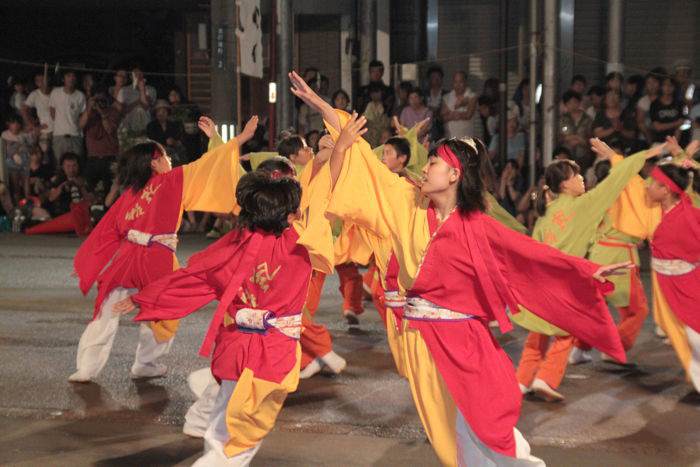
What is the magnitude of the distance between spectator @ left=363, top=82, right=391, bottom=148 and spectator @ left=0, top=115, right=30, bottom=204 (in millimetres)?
5911

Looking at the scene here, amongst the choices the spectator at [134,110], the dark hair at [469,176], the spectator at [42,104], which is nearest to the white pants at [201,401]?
the dark hair at [469,176]

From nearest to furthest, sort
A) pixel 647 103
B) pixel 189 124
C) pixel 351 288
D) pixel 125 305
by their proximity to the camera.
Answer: pixel 125 305, pixel 351 288, pixel 647 103, pixel 189 124

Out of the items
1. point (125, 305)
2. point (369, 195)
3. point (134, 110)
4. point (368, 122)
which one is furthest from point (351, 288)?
point (134, 110)

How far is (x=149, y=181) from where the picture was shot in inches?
295

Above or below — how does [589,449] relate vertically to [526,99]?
below

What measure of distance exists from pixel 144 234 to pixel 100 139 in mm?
9564

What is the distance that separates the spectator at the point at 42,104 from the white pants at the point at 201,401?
1178 cm

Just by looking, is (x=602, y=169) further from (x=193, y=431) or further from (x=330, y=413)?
(x=193, y=431)

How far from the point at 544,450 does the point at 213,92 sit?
9592 mm

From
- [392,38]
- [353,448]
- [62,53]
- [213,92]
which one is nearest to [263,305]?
[353,448]

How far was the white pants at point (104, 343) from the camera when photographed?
7.47 meters

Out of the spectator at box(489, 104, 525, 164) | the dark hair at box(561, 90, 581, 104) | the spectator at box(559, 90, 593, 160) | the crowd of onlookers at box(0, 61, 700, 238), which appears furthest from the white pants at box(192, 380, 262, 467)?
the spectator at box(489, 104, 525, 164)

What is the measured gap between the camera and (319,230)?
510 centimetres

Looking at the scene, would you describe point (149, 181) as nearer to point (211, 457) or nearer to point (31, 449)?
point (31, 449)
